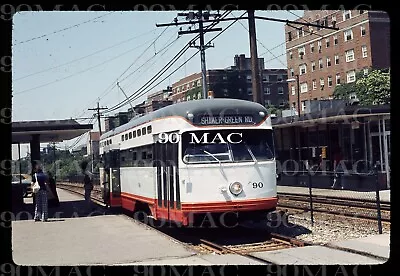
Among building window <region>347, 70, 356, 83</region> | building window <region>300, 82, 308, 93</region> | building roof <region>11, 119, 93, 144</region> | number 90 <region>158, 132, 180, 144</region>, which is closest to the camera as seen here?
building roof <region>11, 119, 93, 144</region>

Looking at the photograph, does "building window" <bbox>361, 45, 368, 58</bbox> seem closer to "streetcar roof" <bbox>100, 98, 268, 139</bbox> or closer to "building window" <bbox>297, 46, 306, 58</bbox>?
"building window" <bbox>297, 46, 306, 58</bbox>

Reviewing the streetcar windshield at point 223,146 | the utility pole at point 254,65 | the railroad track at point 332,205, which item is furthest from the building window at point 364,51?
the railroad track at point 332,205

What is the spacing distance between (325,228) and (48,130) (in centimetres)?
686

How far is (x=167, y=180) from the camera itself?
10.0 meters

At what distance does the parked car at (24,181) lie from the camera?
172 inches

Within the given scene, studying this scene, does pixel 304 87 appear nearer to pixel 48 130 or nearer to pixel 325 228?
pixel 48 130

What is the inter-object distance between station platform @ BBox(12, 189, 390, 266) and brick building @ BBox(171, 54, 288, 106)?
2.07 meters

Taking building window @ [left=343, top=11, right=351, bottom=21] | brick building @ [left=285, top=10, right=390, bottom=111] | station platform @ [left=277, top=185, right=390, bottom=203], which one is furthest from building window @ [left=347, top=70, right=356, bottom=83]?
station platform @ [left=277, top=185, right=390, bottom=203]

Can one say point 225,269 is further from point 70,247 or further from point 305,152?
point 305,152

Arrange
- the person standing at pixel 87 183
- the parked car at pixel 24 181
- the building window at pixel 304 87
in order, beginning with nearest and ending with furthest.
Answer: the parked car at pixel 24 181 → the building window at pixel 304 87 → the person standing at pixel 87 183

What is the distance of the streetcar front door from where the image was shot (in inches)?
382

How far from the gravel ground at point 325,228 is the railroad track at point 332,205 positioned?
60cm

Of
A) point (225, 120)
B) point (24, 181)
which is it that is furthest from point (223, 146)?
point (24, 181)

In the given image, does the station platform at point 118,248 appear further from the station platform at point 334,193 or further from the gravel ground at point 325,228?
the station platform at point 334,193
